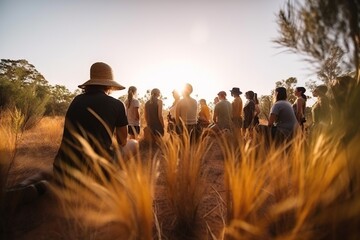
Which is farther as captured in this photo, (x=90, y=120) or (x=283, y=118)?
(x=283, y=118)

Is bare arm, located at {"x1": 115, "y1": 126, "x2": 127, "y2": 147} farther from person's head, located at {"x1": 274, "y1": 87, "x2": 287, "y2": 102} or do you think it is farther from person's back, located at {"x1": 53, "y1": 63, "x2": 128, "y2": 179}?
person's head, located at {"x1": 274, "y1": 87, "x2": 287, "y2": 102}

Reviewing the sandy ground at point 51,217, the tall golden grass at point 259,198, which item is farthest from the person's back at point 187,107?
the tall golden grass at point 259,198

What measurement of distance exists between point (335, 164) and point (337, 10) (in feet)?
3.01

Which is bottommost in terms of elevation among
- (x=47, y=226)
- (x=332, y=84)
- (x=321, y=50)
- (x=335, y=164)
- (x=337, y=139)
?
(x=47, y=226)

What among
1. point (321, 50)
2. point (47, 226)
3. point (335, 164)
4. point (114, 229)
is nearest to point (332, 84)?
point (321, 50)

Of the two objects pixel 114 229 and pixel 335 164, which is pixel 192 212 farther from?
pixel 335 164

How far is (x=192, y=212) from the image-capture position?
213 cm

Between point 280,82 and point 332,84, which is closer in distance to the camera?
point 332,84

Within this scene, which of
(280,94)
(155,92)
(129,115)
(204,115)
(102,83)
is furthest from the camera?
(204,115)

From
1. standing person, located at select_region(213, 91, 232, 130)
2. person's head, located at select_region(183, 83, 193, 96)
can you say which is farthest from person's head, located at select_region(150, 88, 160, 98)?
standing person, located at select_region(213, 91, 232, 130)

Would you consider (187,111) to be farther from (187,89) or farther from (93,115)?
(93,115)

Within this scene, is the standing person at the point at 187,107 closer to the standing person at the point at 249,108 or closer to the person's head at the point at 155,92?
the person's head at the point at 155,92

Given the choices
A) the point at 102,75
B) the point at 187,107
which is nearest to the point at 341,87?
the point at 102,75

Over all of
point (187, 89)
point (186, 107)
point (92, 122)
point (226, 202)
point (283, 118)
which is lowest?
point (226, 202)
